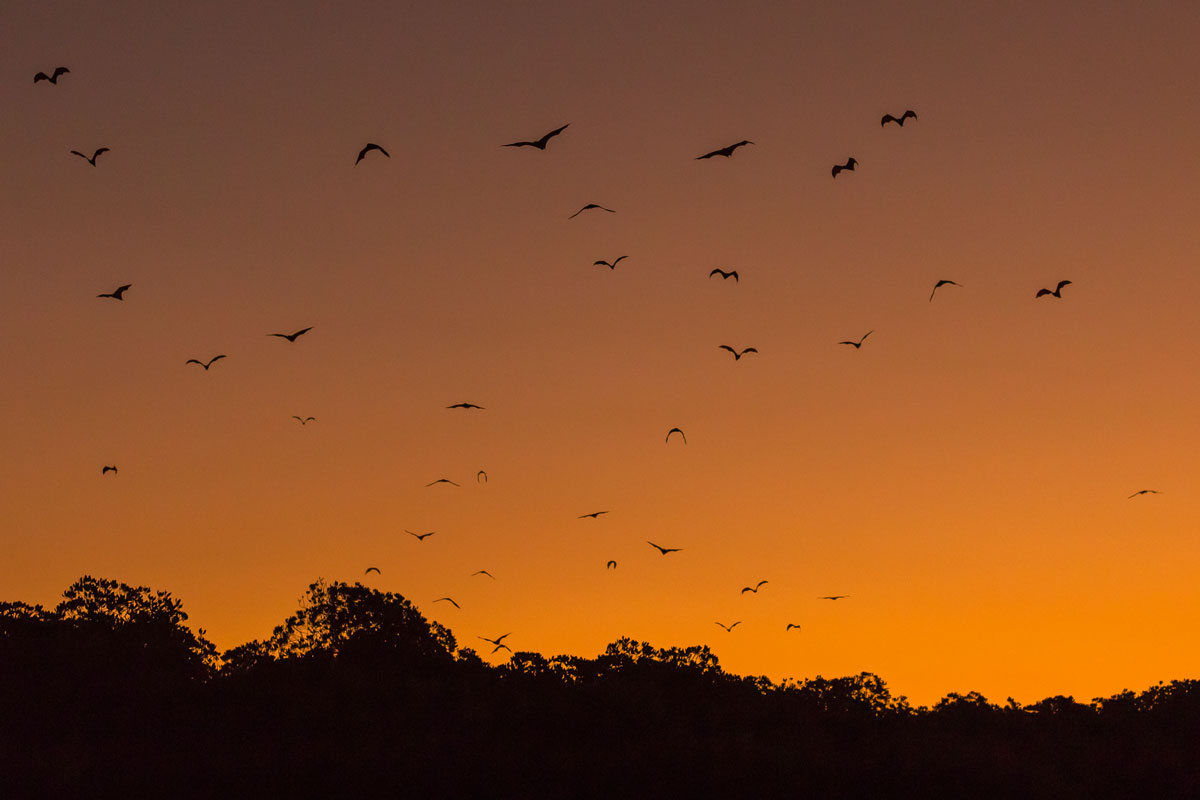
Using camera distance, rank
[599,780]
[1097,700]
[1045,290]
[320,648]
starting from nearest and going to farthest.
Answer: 1. [1045,290]
2. [599,780]
3. [320,648]
4. [1097,700]

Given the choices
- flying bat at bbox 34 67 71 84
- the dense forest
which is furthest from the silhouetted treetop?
flying bat at bbox 34 67 71 84

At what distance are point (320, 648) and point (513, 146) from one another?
62.3m

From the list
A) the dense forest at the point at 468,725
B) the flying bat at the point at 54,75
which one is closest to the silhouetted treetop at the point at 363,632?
the dense forest at the point at 468,725

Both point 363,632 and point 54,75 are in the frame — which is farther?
point 363,632

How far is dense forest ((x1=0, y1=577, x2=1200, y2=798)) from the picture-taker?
178 ft

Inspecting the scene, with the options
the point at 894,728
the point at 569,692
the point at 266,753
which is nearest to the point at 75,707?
the point at 266,753

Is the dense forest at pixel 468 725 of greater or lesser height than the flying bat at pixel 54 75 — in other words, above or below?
below

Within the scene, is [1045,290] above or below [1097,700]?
above

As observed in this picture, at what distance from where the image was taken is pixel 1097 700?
89625mm

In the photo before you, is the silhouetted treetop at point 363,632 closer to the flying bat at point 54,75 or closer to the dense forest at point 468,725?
the dense forest at point 468,725

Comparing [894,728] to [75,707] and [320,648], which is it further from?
[75,707]

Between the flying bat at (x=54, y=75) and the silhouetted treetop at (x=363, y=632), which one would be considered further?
the silhouetted treetop at (x=363, y=632)

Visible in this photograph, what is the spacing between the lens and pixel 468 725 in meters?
62.3

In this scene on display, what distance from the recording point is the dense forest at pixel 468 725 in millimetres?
54312
